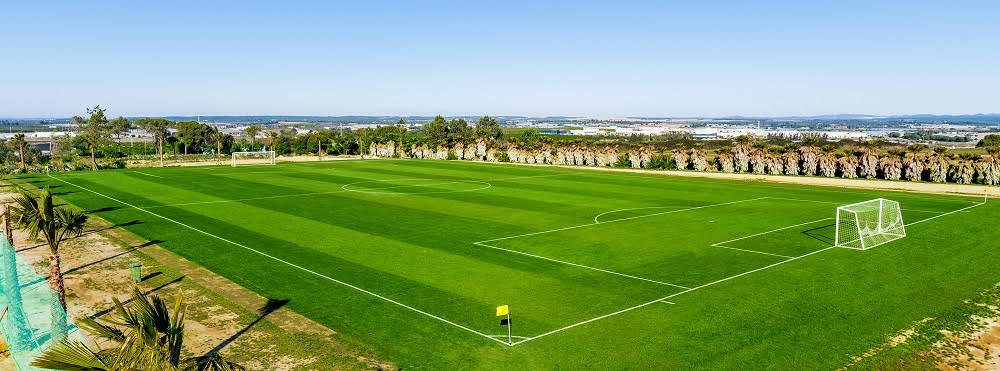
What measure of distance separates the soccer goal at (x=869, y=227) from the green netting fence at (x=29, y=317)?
31.8 m

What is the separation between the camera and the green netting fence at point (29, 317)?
15555 mm

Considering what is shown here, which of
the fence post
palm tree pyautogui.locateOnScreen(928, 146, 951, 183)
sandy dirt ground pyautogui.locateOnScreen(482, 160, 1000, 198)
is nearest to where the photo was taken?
the fence post

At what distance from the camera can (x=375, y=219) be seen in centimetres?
4091

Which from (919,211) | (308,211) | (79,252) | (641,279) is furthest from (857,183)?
(79,252)

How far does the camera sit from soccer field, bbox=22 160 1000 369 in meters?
19.7

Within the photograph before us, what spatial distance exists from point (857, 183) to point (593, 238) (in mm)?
40870

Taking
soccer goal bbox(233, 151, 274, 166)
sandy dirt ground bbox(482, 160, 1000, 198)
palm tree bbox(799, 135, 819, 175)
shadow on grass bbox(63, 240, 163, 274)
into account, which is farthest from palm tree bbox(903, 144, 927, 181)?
soccer goal bbox(233, 151, 274, 166)

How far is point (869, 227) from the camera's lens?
37.2m

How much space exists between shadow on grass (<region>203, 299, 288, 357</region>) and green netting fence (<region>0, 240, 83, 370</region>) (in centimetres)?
350

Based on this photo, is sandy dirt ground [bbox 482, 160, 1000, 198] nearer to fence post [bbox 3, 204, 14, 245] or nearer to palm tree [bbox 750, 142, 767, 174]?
palm tree [bbox 750, 142, 767, 174]

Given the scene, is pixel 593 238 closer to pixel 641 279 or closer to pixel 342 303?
pixel 641 279

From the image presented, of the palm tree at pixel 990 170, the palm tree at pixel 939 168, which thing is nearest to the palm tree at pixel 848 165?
the palm tree at pixel 939 168

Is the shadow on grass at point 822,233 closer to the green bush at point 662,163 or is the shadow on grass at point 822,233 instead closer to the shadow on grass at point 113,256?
the shadow on grass at point 113,256

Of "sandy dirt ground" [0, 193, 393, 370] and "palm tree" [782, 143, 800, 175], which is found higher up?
"palm tree" [782, 143, 800, 175]
